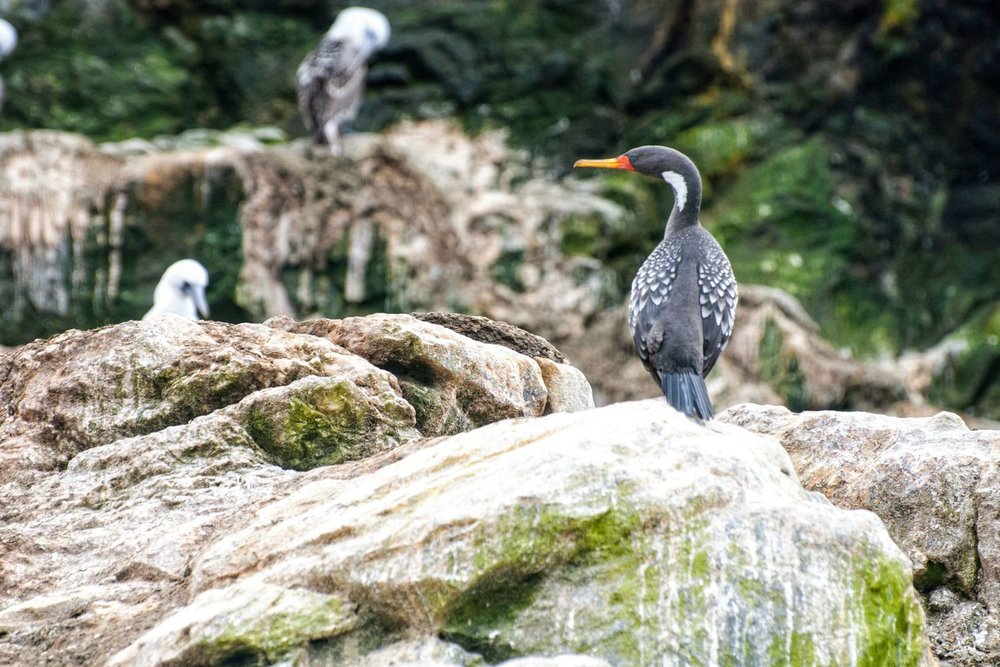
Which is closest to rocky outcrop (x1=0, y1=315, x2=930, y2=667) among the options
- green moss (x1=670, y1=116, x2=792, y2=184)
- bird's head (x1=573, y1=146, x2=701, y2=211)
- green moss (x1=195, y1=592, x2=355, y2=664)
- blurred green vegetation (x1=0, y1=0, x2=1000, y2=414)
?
green moss (x1=195, y1=592, x2=355, y2=664)

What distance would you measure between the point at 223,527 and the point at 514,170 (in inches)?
444

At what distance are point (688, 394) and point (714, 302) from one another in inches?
37.3

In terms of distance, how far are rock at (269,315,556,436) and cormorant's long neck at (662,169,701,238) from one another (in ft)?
4.76

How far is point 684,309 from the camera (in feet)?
19.7

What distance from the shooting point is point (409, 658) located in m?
3.91

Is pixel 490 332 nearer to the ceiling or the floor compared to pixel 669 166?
nearer to the floor

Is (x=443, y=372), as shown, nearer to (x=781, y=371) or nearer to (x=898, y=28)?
(x=781, y=371)

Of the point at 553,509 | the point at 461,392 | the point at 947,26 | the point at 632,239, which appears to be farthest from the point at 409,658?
the point at 947,26

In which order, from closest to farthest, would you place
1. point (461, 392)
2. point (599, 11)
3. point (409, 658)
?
point (409, 658)
point (461, 392)
point (599, 11)

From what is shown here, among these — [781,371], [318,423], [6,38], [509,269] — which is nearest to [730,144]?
[509,269]

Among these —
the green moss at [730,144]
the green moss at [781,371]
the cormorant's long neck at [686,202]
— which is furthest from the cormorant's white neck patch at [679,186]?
the green moss at [730,144]

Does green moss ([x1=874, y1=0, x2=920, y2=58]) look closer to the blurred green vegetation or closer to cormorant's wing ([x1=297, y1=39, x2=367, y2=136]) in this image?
the blurred green vegetation

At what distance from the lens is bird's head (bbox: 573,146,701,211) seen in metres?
7.02

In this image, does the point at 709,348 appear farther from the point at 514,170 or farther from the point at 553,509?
the point at 514,170
